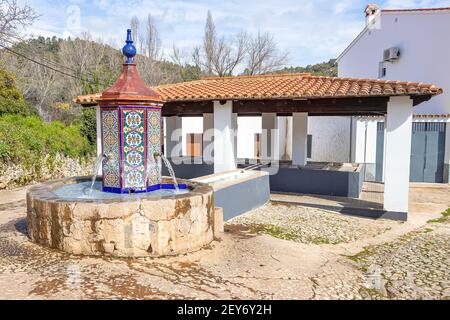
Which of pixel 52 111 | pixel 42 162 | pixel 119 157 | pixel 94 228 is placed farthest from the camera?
pixel 52 111

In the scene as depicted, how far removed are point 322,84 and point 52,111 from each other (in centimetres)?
2013

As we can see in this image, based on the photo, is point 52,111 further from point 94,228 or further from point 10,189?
point 94,228

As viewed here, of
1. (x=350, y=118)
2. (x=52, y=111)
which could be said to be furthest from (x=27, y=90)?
(x=350, y=118)

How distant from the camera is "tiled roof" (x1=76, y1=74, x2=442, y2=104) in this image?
322 inches

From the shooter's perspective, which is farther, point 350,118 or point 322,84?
point 350,118

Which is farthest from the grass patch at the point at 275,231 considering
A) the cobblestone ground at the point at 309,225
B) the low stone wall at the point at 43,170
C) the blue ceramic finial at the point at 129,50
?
the low stone wall at the point at 43,170

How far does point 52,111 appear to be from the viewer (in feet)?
80.7

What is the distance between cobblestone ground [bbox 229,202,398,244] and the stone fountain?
192 cm

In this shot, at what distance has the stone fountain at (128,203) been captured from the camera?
4.68 metres

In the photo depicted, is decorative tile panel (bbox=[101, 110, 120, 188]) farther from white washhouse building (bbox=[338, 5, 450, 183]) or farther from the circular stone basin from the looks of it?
white washhouse building (bbox=[338, 5, 450, 183])

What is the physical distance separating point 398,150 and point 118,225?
656 centimetres

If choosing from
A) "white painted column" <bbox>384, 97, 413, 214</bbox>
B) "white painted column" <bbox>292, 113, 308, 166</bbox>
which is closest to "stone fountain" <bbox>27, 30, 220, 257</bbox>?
"white painted column" <bbox>384, 97, 413, 214</bbox>

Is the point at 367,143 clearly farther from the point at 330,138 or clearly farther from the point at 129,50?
the point at 129,50

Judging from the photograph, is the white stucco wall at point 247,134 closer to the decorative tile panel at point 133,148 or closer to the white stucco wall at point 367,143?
the white stucco wall at point 367,143
